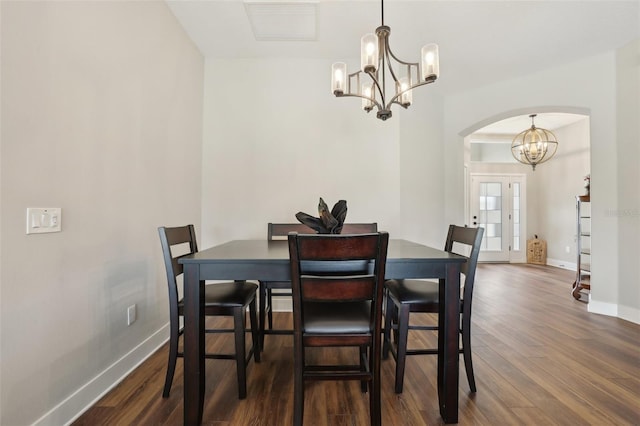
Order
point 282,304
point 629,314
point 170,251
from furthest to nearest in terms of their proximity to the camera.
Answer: point 282,304 → point 629,314 → point 170,251

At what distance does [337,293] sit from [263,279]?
0.37m

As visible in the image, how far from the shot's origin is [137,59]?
1.94 meters

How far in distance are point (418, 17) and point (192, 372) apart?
10.1ft

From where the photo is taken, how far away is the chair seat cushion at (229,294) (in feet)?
5.12

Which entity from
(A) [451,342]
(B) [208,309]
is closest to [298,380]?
(B) [208,309]

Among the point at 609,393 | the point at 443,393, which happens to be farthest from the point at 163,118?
the point at 609,393

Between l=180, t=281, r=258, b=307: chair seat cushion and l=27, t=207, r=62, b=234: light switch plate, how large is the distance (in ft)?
2.32

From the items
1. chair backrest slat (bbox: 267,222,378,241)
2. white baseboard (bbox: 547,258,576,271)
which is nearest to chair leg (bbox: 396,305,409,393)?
chair backrest slat (bbox: 267,222,378,241)

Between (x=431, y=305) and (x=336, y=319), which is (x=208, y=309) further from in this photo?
(x=431, y=305)

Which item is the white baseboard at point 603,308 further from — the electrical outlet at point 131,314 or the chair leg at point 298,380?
the electrical outlet at point 131,314

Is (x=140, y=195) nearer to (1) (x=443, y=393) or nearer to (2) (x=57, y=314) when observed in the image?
(2) (x=57, y=314)

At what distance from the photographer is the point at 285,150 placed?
313 cm

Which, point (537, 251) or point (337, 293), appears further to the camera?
point (537, 251)

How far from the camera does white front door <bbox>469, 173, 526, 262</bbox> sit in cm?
602
